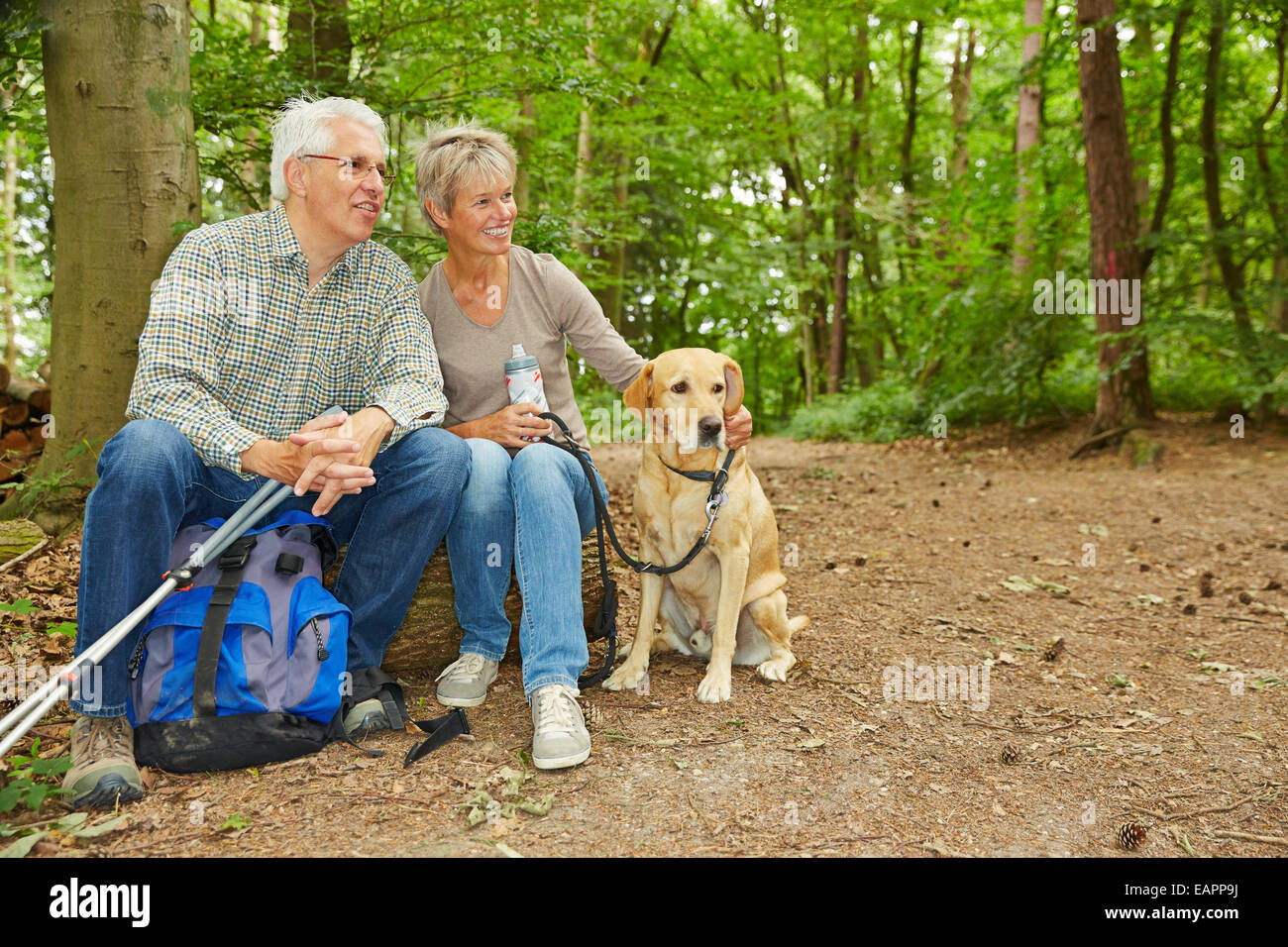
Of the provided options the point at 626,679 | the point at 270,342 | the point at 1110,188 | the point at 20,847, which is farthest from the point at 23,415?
the point at 1110,188

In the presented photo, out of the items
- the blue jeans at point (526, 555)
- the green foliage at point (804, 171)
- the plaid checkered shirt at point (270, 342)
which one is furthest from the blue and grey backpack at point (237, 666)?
the green foliage at point (804, 171)

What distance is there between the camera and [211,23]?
518 centimetres

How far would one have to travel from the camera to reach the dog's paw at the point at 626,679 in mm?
3287

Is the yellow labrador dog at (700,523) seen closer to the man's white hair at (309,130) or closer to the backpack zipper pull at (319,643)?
the backpack zipper pull at (319,643)

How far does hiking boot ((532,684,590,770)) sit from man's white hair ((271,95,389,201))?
194cm

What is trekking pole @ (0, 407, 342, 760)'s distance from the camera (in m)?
1.93

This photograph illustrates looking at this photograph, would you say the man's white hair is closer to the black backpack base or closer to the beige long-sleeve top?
the beige long-sleeve top

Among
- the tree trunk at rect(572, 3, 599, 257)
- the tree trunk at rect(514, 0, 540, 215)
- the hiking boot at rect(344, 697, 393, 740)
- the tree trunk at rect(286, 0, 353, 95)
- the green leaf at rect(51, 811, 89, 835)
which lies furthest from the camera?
the tree trunk at rect(572, 3, 599, 257)

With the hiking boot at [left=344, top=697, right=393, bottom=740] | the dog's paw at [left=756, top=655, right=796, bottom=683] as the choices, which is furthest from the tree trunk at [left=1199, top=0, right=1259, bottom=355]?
the hiking boot at [left=344, top=697, right=393, bottom=740]

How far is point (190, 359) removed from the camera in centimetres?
266

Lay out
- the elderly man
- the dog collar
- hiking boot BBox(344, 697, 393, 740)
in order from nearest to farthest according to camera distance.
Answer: the elderly man
hiking boot BBox(344, 697, 393, 740)
the dog collar

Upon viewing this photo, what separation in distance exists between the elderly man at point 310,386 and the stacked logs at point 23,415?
8.55ft
